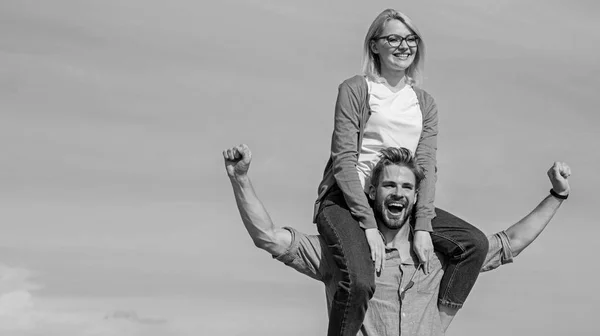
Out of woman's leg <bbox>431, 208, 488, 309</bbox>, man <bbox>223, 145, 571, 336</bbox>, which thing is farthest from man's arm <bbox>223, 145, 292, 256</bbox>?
woman's leg <bbox>431, 208, 488, 309</bbox>

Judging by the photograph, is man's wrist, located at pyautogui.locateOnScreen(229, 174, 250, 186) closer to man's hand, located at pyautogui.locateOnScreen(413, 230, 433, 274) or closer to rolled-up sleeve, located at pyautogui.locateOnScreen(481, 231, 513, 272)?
man's hand, located at pyautogui.locateOnScreen(413, 230, 433, 274)

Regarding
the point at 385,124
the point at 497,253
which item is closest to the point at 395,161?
Result: the point at 385,124

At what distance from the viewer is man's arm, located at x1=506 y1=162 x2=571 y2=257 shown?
10602mm

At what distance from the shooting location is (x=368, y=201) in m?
9.92

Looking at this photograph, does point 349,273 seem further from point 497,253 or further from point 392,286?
point 497,253

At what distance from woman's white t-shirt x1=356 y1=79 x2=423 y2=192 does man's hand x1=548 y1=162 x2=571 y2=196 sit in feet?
4.63

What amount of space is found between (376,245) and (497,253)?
1.41 m

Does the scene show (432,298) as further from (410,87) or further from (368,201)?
(410,87)

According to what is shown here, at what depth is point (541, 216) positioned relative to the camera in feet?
35.2

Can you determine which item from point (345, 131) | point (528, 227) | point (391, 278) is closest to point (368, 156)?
point (345, 131)

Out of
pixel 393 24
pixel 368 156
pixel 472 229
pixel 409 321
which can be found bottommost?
pixel 409 321

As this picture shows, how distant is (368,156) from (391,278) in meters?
0.99

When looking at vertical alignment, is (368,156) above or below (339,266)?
above

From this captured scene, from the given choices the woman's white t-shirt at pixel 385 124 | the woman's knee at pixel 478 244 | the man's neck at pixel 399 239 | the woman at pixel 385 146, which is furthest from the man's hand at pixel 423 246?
the woman's white t-shirt at pixel 385 124
